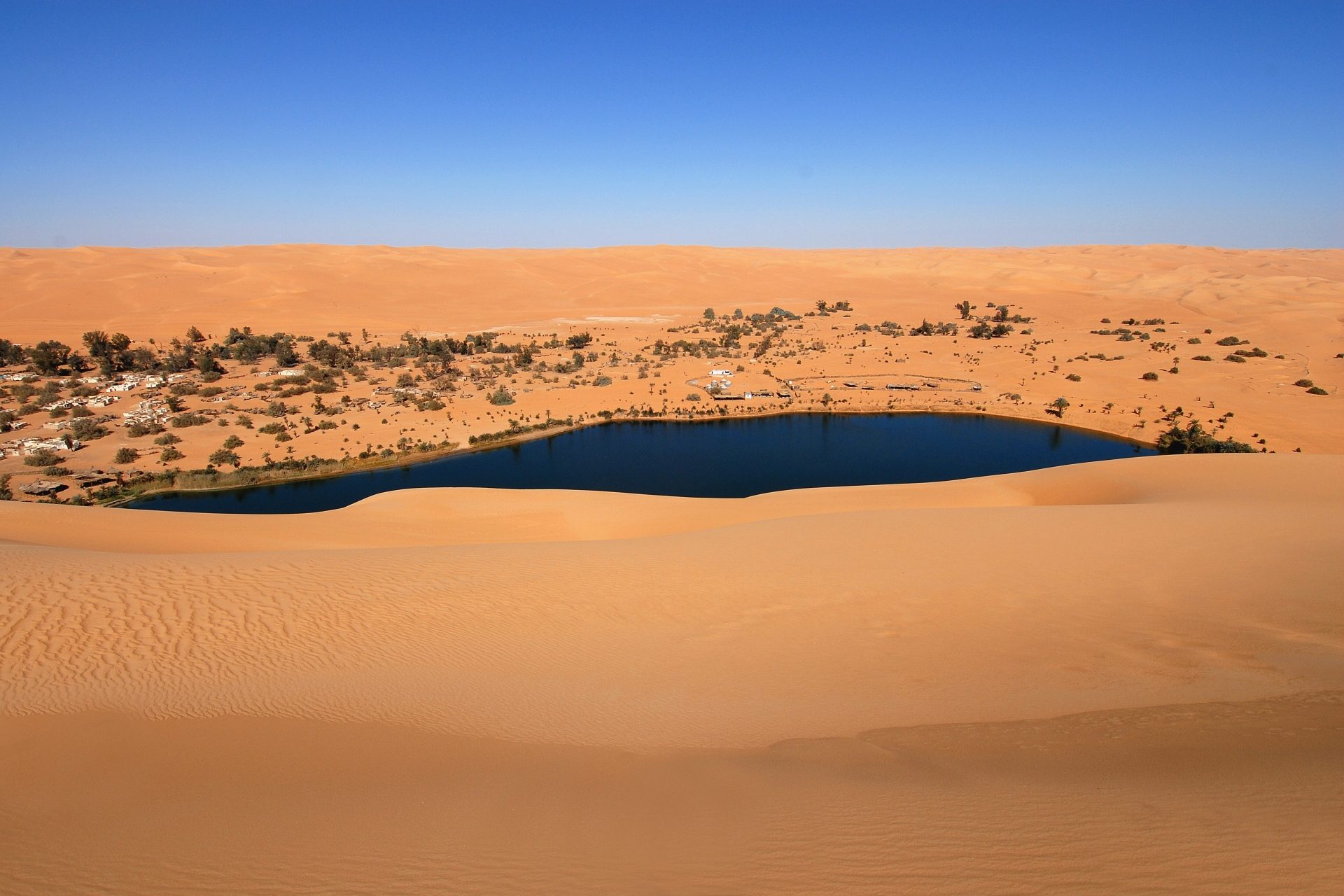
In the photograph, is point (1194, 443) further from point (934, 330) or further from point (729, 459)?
point (934, 330)

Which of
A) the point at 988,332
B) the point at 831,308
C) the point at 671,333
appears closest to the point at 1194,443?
the point at 988,332

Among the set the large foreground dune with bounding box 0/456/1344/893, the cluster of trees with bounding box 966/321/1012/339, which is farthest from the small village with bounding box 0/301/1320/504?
the large foreground dune with bounding box 0/456/1344/893

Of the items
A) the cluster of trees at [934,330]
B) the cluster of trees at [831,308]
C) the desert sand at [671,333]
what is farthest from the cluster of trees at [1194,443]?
the cluster of trees at [831,308]

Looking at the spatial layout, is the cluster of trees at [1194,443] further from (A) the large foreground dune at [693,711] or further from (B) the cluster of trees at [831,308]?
(B) the cluster of trees at [831,308]

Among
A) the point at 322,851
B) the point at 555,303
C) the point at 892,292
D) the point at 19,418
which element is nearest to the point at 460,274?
the point at 555,303

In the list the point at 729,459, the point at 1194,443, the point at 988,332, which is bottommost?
the point at 729,459

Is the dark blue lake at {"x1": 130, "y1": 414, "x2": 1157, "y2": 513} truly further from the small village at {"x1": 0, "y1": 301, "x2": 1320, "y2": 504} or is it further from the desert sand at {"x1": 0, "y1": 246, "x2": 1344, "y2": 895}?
the desert sand at {"x1": 0, "y1": 246, "x2": 1344, "y2": 895}

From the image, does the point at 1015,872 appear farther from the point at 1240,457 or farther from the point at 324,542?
the point at 1240,457
